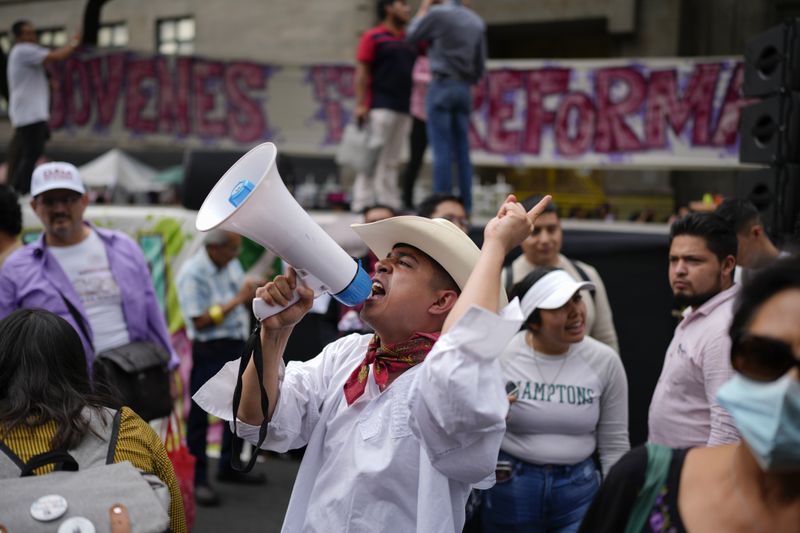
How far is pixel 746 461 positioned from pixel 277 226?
1218mm

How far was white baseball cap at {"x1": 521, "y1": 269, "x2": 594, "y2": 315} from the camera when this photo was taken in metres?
3.85

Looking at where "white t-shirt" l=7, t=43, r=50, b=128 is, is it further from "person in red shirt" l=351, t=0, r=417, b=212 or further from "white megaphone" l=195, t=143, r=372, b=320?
"white megaphone" l=195, t=143, r=372, b=320

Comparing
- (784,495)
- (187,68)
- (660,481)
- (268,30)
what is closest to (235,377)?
(660,481)

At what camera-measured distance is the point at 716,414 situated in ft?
10.1

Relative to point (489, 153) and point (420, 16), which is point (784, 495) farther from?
point (489, 153)

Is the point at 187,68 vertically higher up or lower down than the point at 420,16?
lower down

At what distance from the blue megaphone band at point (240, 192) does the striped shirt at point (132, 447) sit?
0.70 metres

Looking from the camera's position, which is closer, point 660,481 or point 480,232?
point 660,481

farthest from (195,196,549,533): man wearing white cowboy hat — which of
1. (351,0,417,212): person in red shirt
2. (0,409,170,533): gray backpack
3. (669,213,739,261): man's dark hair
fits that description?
(351,0,417,212): person in red shirt

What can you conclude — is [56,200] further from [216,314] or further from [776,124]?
[776,124]

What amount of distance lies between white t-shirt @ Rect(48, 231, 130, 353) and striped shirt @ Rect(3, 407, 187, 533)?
225 centimetres

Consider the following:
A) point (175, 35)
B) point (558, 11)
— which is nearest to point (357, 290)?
point (558, 11)

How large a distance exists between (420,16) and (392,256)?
4.88 meters

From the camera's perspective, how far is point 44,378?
2.50 metres
